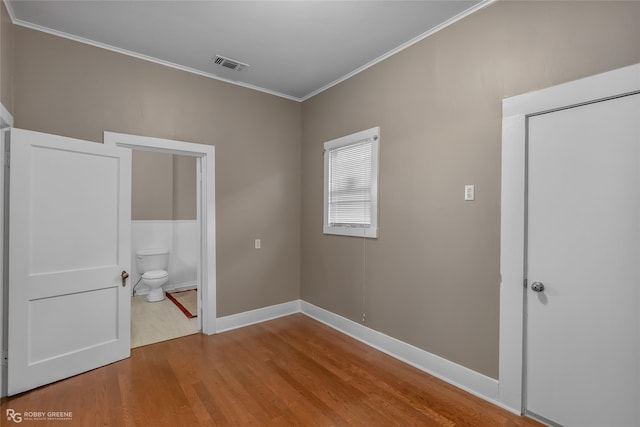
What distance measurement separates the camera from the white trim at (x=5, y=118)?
212cm

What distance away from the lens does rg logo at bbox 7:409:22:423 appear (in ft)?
6.48

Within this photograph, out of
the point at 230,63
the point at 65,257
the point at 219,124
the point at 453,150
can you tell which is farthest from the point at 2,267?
the point at 453,150

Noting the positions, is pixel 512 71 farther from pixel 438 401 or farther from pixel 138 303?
pixel 138 303

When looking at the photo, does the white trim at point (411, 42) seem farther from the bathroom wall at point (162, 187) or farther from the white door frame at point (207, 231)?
the bathroom wall at point (162, 187)

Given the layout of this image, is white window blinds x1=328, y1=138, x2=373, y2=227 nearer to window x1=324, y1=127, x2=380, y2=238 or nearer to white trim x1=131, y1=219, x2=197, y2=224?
window x1=324, y1=127, x2=380, y2=238

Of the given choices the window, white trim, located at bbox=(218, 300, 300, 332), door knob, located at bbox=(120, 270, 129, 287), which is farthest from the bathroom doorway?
the window

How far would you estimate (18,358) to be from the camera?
2252 millimetres

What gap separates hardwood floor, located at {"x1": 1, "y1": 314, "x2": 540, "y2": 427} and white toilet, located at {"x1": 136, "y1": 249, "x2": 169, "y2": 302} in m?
1.66

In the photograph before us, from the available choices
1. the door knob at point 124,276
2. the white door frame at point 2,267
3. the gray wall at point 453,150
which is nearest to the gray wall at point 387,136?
the gray wall at point 453,150

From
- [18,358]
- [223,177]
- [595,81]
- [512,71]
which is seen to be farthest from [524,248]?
[18,358]

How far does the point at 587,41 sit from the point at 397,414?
2.62m

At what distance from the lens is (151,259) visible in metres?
4.98

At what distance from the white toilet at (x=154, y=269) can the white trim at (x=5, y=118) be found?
271cm

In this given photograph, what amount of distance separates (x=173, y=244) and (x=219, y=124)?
9.54 feet
